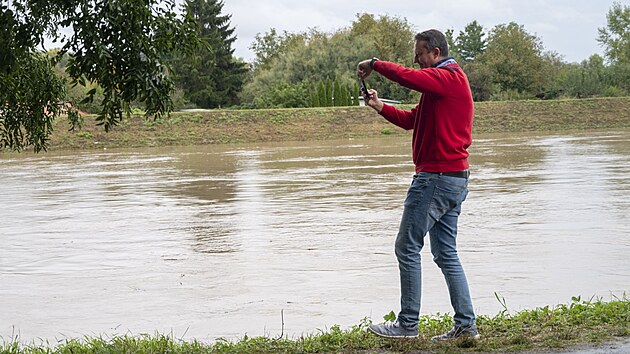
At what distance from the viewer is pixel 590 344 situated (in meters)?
5.60

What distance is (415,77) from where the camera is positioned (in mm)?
5602

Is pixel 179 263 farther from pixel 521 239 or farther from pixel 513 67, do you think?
pixel 513 67

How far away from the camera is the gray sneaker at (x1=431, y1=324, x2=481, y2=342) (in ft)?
19.2

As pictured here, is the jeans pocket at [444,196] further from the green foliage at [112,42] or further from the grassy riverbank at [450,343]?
the green foliage at [112,42]

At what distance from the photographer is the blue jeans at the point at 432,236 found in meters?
5.89

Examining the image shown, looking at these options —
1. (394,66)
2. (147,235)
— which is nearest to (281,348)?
(394,66)

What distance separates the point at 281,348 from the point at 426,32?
2.27m

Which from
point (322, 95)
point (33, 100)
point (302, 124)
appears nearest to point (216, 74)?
point (322, 95)

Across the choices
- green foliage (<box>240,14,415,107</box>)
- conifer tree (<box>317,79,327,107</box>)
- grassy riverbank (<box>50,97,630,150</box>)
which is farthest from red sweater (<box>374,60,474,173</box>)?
green foliage (<box>240,14,415,107</box>)

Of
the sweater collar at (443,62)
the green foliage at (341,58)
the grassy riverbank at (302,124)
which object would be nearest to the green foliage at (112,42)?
the sweater collar at (443,62)

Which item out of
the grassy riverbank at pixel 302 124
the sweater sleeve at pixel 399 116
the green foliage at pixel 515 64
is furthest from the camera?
the green foliage at pixel 515 64

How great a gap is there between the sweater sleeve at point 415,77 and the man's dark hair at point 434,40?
27 centimetres

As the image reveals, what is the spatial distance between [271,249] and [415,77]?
6237 millimetres

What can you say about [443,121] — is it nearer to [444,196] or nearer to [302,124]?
[444,196]
